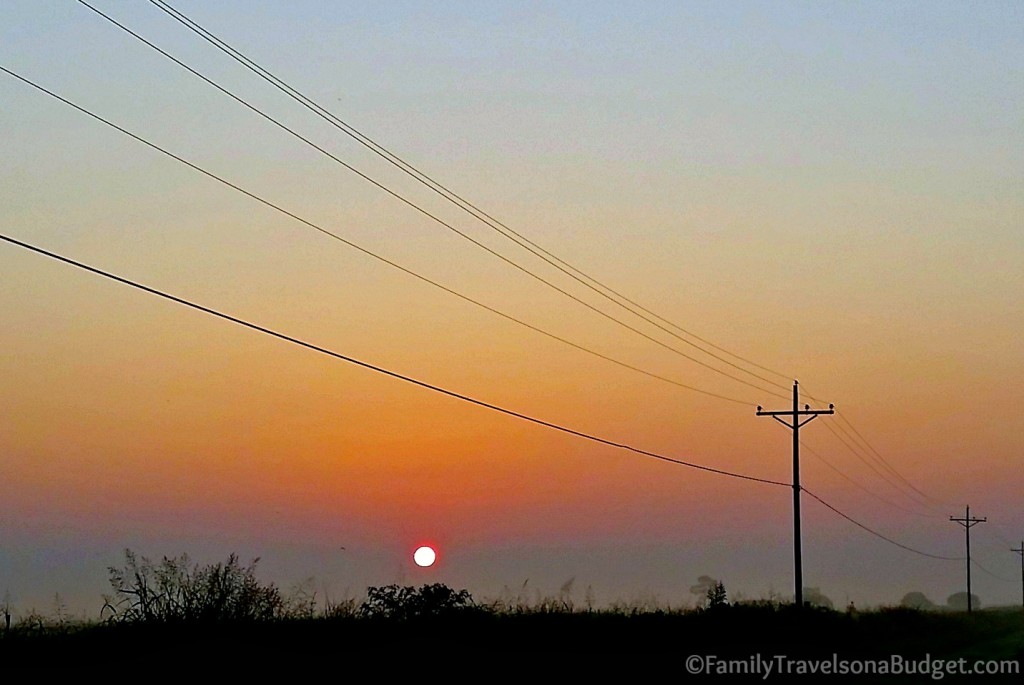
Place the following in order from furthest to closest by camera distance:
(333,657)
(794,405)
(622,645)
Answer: (794,405) → (622,645) → (333,657)

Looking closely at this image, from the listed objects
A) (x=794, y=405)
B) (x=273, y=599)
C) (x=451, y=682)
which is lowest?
(x=451, y=682)

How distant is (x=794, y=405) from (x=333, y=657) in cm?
3572

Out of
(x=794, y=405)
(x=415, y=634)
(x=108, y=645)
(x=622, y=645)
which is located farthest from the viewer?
(x=794, y=405)

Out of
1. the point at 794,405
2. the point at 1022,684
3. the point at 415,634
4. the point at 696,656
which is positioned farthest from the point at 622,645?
the point at 794,405

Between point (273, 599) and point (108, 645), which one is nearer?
point (108, 645)

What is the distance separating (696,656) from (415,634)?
9846mm

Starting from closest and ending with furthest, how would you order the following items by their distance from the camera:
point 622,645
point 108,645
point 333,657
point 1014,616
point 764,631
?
point 108,645
point 333,657
point 622,645
point 764,631
point 1014,616

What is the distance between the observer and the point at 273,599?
26.4 metres

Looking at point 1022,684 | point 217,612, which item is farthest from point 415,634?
point 1022,684

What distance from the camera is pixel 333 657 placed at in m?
25.0

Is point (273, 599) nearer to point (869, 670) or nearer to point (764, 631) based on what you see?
point (869, 670)

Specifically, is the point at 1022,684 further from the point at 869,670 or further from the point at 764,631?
the point at 764,631

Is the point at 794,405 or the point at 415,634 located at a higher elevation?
the point at 794,405

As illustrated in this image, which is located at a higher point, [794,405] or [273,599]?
[794,405]
